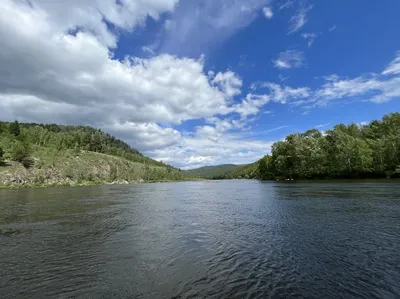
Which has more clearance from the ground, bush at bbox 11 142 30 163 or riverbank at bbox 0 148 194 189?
bush at bbox 11 142 30 163

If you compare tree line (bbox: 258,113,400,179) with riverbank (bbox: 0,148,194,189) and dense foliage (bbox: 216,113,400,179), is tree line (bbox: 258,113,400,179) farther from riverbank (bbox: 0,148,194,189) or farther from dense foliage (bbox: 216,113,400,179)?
riverbank (bbox: 0,148,194,189)

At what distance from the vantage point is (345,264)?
12367 mm

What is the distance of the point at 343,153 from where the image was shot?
107 m

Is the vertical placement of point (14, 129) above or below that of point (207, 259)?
above

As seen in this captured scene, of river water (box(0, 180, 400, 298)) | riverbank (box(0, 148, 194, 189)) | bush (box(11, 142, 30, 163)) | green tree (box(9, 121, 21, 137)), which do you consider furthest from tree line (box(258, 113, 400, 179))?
green tree (box(9, 121, 21, 137))

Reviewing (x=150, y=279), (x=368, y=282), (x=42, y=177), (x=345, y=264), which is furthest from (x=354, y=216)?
(x=42, y=177)

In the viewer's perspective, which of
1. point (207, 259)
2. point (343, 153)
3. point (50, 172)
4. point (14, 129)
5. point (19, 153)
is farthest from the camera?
point (14, 129)

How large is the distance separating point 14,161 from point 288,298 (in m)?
177

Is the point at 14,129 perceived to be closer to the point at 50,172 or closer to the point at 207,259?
the point at 50,172

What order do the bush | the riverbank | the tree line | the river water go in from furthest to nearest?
the bush, the riverbank, the tree line, the river water

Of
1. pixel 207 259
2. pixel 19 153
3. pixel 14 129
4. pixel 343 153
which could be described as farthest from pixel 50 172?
pixel 207 259

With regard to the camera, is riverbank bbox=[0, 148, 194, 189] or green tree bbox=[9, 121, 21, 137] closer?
riverbank bbox=[0, 148, 194, 189]

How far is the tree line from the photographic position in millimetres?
99125

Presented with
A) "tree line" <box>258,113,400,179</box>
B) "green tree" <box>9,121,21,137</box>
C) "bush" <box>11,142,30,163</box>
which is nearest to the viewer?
"tree line" <box>258,113,400,179</box>
